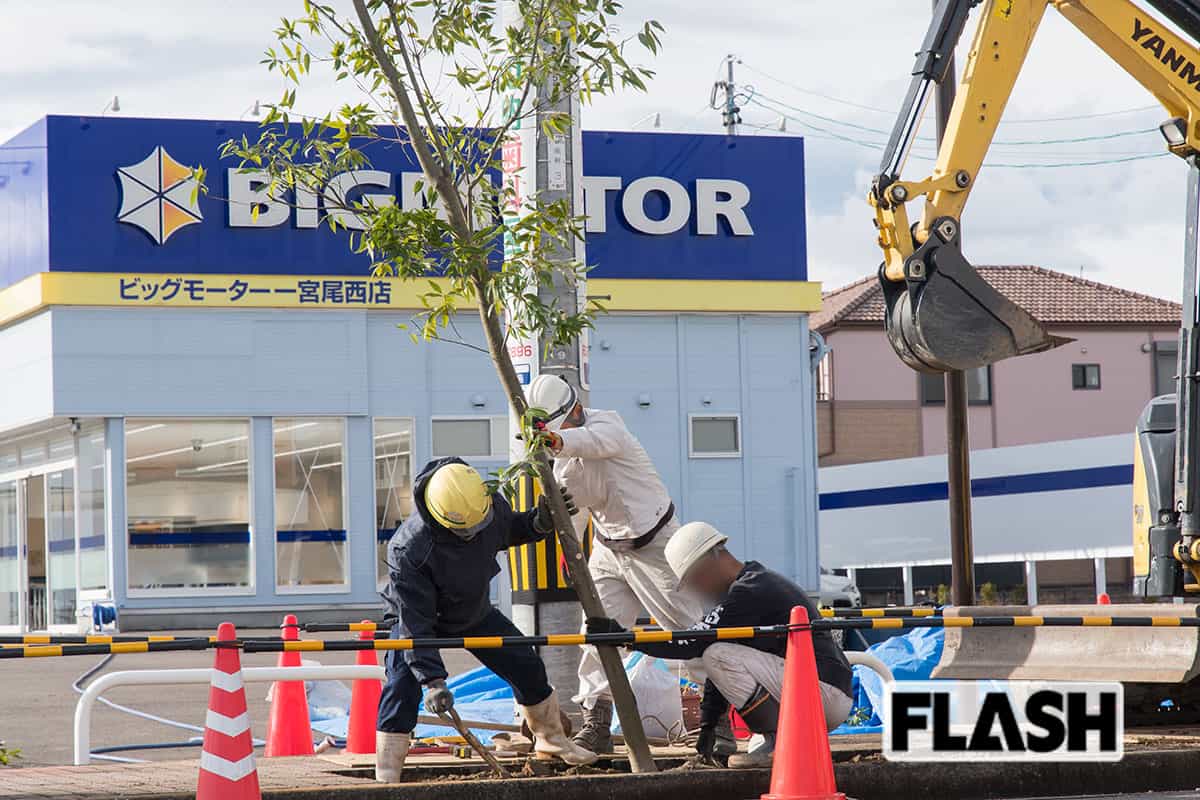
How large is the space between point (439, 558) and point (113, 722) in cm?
673

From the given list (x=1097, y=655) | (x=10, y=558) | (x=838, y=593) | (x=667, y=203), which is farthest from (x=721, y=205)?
(x=1097, y=655)

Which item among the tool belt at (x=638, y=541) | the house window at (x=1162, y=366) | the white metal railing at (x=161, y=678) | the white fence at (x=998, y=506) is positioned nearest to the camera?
→ the tool belt at (x=638, y=541)

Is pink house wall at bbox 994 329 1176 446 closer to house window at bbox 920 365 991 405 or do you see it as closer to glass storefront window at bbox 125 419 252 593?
house window at bbox 920 365 991 405

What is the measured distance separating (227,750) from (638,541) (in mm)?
2611

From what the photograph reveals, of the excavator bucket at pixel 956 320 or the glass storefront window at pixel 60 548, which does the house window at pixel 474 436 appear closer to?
the glass storefront window at pixel 60 548

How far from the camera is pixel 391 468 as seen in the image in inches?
1117

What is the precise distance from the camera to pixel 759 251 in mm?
29984

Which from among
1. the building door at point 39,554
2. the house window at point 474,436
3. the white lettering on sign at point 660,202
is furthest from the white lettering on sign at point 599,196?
the building door at point 39,554

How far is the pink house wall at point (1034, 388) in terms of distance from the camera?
1861 inches

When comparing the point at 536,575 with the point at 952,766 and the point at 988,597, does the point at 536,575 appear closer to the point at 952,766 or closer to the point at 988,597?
the point at 952,766

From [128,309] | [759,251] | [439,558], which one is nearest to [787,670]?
[439,558]

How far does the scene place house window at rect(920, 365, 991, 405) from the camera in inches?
1870

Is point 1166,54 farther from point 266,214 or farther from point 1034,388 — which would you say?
point 1034,388

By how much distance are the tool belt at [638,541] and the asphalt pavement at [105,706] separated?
Answer: 3.92 m
